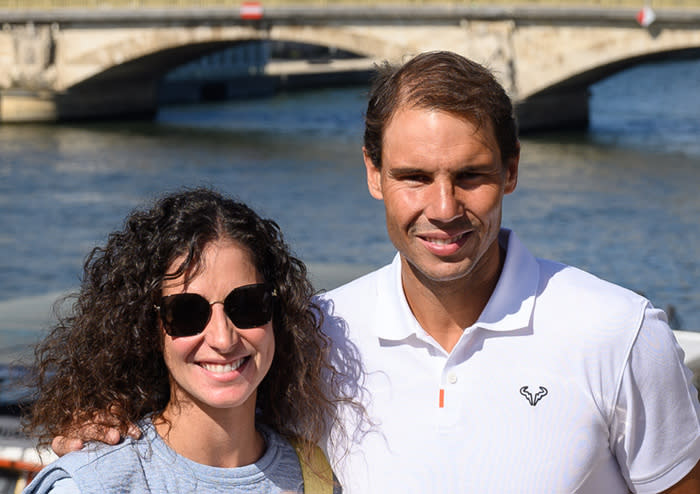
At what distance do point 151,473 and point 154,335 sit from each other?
0.84 ft

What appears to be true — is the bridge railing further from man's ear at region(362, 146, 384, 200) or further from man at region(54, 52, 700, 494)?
man at region(54, 52, 700, 494)

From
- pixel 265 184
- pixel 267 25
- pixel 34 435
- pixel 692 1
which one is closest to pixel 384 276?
pixel 34 435

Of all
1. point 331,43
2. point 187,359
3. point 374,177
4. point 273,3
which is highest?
point 374,177

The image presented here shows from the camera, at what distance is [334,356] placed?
7.56 feet

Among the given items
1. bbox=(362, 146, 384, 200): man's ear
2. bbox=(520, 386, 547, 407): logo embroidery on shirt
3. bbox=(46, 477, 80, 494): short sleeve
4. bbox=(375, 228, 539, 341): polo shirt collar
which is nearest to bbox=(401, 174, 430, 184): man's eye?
bbox=(362, 146, 384, 200): man's ear

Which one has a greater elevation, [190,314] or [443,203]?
[443,203]

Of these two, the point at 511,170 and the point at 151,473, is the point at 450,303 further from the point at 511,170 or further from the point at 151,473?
the point at 151,473

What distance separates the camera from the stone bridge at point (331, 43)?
22703 millimetres

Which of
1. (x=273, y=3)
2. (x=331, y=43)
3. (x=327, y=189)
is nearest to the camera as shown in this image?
(x=327, y=189)

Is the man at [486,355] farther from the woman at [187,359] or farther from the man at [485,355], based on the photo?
the woman at [187,359]

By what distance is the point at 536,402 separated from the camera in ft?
6.88

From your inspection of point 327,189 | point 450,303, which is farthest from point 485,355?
point 327,189

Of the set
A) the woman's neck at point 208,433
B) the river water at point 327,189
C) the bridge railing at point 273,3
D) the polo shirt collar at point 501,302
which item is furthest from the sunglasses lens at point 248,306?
the bridge railing at point 273,3

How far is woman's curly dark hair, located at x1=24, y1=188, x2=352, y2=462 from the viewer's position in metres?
2.06
